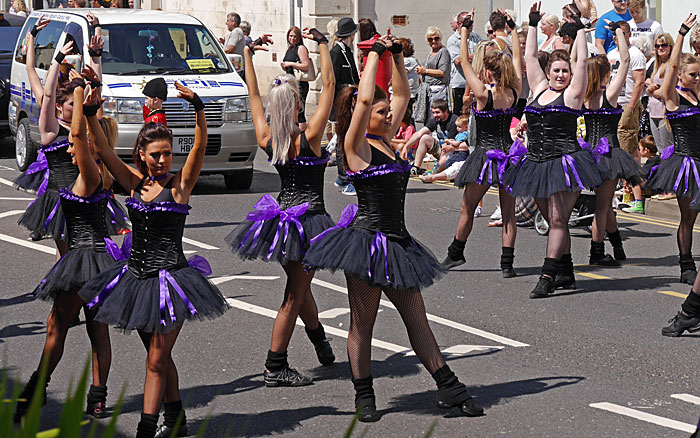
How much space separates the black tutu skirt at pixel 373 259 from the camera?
636cm

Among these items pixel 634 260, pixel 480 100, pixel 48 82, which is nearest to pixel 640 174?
pixel 634 260

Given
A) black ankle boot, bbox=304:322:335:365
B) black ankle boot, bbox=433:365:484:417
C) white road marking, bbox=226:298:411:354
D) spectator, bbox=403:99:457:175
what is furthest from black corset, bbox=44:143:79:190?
spectator, bbox=403:99:457:175

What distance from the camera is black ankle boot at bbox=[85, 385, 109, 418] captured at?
6457 mm

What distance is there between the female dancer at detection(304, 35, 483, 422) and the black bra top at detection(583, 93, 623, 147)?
4247 millimetres

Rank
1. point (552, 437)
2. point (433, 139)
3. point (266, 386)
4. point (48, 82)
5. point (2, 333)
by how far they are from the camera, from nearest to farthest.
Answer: point (552, 437) < point (266, 386) < point (48, 82) < point (2, 333) < point (433, 139)

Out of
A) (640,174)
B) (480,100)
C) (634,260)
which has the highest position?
(480,100)

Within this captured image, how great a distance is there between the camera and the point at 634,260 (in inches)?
437

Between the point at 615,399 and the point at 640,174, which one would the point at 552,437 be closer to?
the point at 615,399

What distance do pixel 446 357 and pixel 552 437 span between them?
5.58ft

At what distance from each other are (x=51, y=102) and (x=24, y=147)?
8.71m

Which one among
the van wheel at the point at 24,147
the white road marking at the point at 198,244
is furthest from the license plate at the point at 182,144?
the white road marking at the point at 198,244

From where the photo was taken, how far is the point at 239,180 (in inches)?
615

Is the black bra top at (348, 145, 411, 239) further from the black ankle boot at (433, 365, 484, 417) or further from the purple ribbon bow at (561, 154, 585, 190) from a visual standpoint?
the purple ribbon bow at (561, 154, 585, 190)

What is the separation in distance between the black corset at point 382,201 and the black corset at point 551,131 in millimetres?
3228
